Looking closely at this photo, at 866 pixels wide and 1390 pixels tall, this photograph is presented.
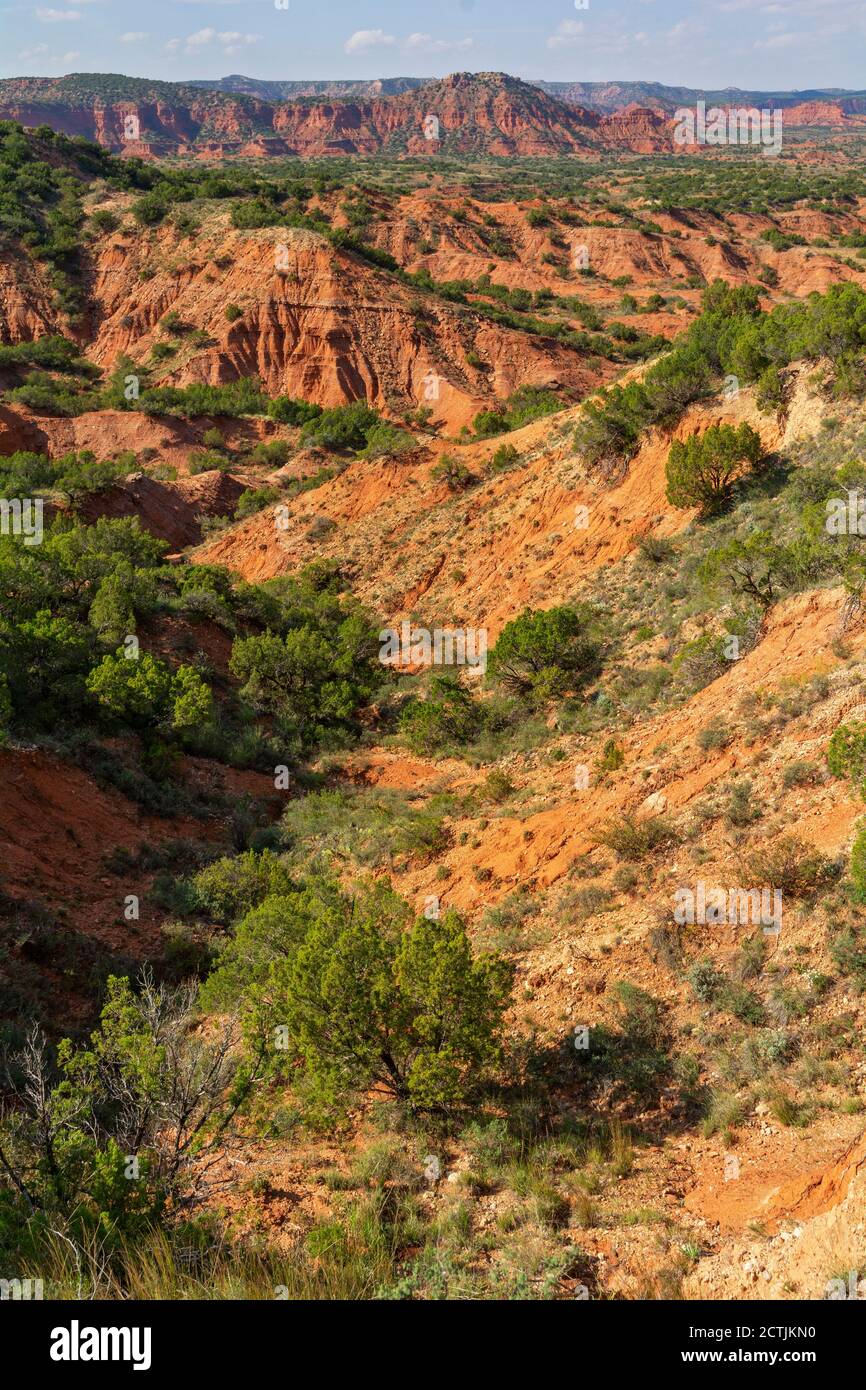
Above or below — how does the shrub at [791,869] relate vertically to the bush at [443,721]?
below

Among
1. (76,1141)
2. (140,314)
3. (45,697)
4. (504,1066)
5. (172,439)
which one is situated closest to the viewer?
(76,1141)

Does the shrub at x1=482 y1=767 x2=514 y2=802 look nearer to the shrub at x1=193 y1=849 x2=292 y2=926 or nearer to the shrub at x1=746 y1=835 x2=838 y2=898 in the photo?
the shrub at x1=193 y1=849 x2=292 y2=926

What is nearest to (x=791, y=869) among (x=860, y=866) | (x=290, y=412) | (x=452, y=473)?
(x=860, y=866)

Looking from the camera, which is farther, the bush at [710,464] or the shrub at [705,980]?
the bush at [710,464]

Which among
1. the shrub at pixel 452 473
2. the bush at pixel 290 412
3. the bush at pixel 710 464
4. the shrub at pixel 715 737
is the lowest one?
the shrub at pixel 715 737

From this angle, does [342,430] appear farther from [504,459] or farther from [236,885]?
[236,885]

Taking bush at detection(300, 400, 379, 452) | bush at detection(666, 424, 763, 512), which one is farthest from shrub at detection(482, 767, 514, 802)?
bush at detection(300, 400, 379, 452)

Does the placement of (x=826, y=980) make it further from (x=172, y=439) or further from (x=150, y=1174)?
(x=172, y=439)

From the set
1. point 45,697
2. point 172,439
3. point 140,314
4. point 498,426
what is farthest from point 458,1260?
point 140,314

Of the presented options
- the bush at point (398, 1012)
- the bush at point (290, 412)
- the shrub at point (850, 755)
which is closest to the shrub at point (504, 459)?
the bush at point (290, 412)

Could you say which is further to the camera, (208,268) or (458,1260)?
(208,268)

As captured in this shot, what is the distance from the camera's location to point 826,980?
7.96 metres

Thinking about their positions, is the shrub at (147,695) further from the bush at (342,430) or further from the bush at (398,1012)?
the bush at (342,430)

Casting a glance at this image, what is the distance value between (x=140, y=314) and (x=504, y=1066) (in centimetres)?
5358
